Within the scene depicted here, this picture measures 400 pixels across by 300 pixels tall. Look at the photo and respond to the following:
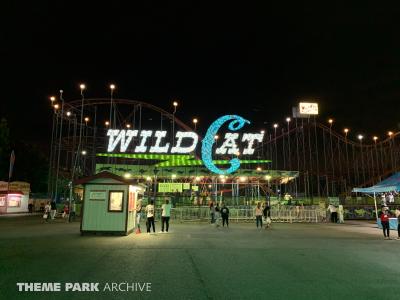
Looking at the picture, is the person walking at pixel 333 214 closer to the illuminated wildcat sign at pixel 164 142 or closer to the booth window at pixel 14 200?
the illuminated wildcat sign at pixel 164 142

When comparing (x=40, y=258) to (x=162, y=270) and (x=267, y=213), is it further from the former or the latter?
(x=267, y=213)

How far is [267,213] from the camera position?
21062 millimetres

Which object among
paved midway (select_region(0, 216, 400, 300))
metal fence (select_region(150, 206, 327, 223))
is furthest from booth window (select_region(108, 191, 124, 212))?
metal fence (select_region(150, 206, 327, 223))

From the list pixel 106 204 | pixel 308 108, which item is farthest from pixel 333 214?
pixel 308 108

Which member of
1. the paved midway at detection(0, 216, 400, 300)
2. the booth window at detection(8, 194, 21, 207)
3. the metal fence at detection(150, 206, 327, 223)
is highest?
the booth window at detection(8, 194, 21, 207)

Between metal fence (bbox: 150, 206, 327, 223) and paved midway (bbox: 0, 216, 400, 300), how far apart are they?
14854 millimetres

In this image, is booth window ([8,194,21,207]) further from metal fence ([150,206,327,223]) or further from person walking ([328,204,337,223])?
person walking ([328,204,337,223])

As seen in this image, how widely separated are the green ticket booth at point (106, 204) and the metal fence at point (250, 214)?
11.2 metres

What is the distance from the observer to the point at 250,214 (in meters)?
28.3

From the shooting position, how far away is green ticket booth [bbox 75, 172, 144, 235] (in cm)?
1571

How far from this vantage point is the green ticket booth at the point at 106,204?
15.7 m

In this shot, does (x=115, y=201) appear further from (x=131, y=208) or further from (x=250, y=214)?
(x=250, y=214)

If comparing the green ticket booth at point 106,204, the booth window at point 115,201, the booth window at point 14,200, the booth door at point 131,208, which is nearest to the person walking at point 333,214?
the booth door at point 131,208

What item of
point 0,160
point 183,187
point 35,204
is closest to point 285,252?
point 183,187
